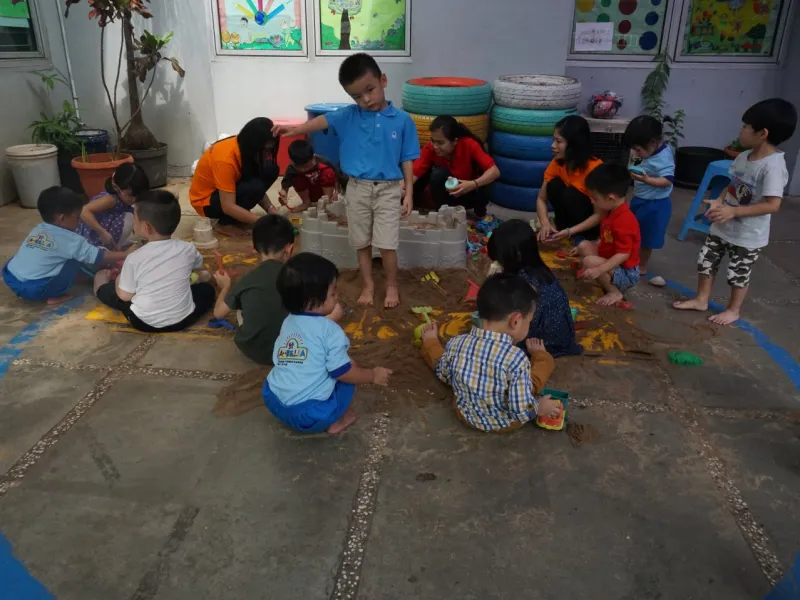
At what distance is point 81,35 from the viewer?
6.45 m

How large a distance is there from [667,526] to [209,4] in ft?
22.7

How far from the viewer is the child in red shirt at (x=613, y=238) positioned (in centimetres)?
396

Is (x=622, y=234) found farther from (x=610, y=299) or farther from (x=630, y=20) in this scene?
(x=630, y=20)

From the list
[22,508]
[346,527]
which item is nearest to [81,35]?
[22,508]

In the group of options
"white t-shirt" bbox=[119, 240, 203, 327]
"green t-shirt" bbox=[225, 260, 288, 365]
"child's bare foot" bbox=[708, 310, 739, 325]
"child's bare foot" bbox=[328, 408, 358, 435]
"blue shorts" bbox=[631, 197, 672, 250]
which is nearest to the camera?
"child's bare foot" bbox=[328, 408, 358, 435]

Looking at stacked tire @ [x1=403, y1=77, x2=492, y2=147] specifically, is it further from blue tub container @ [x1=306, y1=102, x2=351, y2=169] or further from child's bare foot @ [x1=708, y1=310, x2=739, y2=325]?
child's bare foot @ [x1=708, y1=310, x2=739, y2=325]

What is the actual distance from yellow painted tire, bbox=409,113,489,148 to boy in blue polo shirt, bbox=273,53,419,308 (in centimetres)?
196

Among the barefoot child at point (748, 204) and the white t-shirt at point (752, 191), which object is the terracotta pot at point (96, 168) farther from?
the white t-shirt at point (752, 191)

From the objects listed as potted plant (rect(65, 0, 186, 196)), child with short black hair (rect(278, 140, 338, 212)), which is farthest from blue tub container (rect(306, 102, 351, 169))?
potted plant (rect(65, 0, 186, 196))

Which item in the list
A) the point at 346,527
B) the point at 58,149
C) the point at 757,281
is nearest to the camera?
the point at 346,527

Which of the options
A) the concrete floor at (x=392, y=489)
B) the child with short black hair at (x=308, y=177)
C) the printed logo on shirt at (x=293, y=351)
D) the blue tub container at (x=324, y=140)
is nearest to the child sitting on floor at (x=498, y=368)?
the concrete floor at (x=392, y=489)

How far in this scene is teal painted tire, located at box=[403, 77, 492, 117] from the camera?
576 centimetres

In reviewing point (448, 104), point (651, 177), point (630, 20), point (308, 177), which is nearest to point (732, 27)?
point (630, 20)

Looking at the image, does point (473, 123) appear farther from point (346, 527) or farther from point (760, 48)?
point (346, 527)
